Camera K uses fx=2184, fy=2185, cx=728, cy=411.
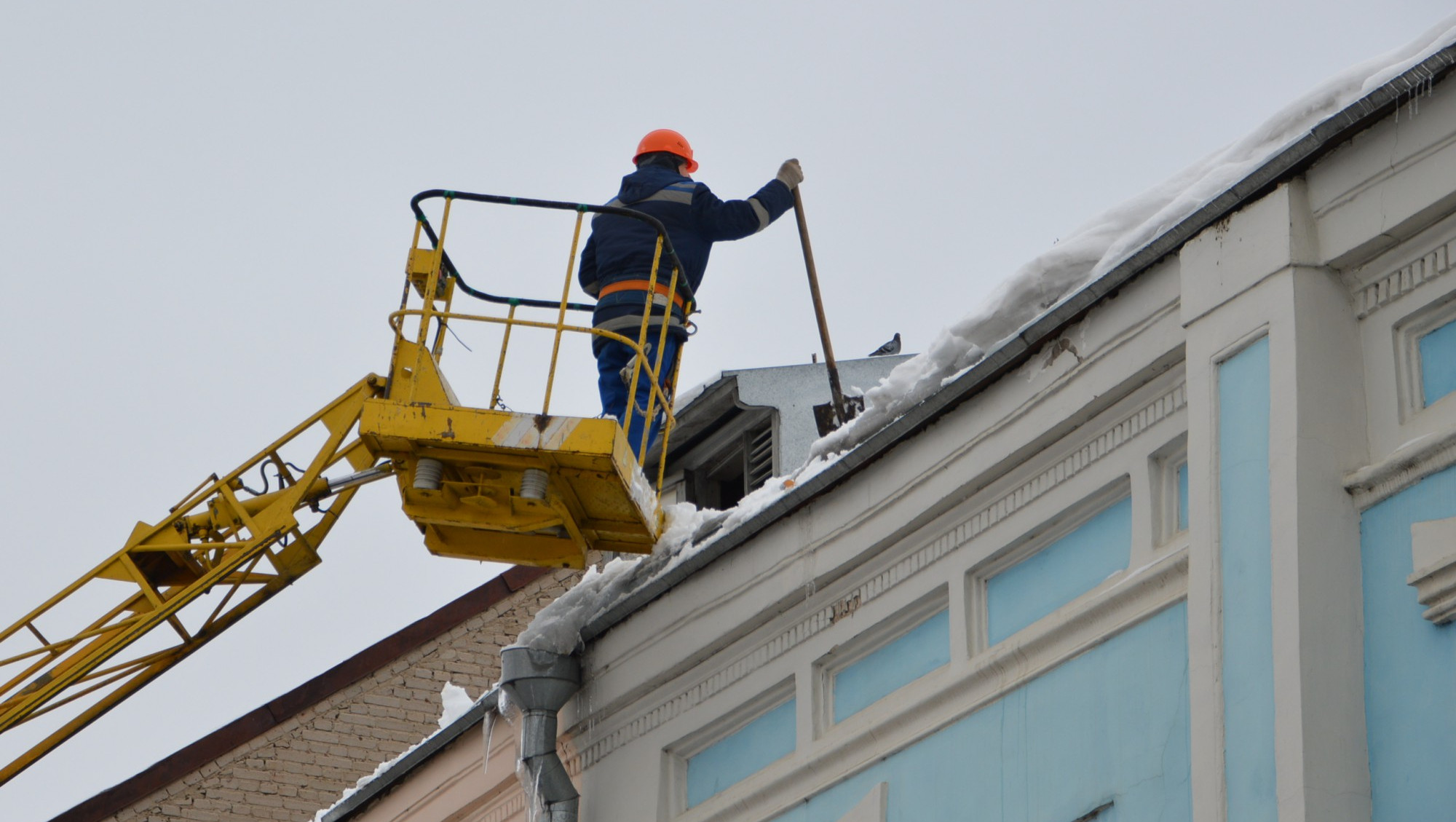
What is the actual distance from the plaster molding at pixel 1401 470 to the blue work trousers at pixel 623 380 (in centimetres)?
549

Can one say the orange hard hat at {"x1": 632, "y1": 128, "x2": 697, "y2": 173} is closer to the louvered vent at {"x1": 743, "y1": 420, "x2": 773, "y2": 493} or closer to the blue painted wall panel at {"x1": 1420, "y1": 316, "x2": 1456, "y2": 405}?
the louvered vent at {"x1": 743, "y1": 420, "x2": 773, "y2": 493}

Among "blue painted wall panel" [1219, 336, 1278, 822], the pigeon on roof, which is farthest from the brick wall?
"blue painted wall panel" [1219, 336, 1278, 822]

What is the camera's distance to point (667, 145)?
1348cm

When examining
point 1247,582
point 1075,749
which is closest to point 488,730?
point 1075,749

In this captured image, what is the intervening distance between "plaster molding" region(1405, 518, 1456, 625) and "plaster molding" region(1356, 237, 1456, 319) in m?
0.85

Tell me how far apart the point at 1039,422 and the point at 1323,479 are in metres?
1.58

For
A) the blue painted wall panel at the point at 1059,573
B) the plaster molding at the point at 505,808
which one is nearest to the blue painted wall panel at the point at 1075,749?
the blue painted wall panel at the point at 1059,573

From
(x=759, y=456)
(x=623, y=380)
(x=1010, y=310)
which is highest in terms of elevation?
(x=759, y=456)

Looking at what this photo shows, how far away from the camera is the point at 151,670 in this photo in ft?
44.6

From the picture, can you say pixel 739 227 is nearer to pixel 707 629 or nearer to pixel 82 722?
pixel 707 629

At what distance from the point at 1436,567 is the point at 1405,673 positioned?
0.34 meters

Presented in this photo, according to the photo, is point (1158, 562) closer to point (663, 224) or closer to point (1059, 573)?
point (1059, 573)

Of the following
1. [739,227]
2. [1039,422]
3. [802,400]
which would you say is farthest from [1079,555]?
[802,400]

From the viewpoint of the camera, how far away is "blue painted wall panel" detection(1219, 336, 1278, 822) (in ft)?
22.4
